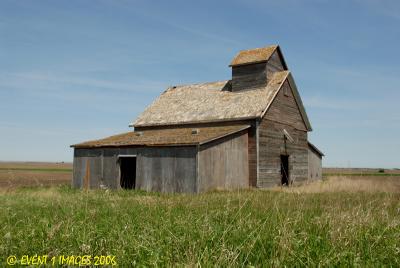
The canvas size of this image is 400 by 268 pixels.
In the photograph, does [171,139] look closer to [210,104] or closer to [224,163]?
[224,163]

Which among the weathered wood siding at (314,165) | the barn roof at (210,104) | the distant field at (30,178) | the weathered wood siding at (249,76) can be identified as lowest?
the distant field at (30,178)

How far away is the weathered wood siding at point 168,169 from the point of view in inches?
791

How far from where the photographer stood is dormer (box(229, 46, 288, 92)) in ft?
87.4

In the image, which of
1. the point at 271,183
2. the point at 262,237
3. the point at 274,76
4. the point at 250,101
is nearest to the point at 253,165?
the point at 271,183

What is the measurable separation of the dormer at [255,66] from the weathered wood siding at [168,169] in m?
9.27

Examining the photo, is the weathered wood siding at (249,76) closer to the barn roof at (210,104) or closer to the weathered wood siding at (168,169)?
the barn roof at (210,104)

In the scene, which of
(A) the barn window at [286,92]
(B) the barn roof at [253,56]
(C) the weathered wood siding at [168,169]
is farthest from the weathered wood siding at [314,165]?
(C) the weathered wood siding at [168,169]

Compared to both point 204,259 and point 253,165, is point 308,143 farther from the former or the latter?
point 204,259

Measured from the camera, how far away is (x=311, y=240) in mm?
4910

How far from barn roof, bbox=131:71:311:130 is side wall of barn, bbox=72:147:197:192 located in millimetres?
5573

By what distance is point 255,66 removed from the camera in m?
27.0

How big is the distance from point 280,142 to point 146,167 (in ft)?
32.8

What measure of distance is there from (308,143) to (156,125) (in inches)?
503

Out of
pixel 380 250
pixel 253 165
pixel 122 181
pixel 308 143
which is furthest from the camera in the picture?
pixel 308 143
